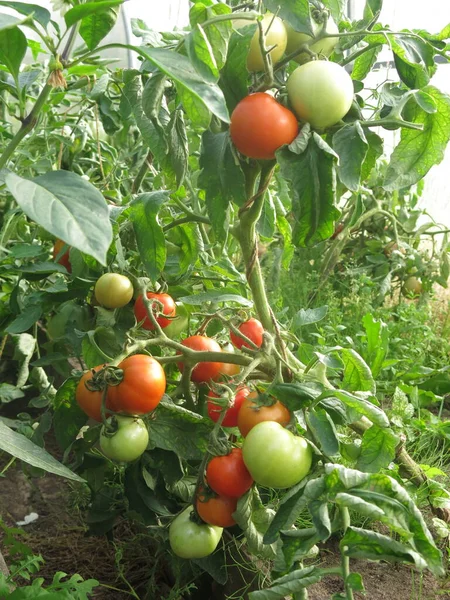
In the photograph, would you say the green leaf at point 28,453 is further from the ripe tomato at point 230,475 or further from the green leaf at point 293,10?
the green leaf at point 293,10

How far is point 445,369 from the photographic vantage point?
5.81 feet

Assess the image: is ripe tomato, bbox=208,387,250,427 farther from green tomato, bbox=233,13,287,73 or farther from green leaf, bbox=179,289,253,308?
green tomato, bbox=233,13,287,73

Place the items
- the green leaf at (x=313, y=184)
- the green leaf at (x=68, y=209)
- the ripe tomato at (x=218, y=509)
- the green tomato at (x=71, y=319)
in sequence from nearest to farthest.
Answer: the green leaf at (x=68, y=209)
the green leaf at (x=313, y=184)
the ripe tomato at (x=218, y=509)
the green tomato at (x=71, y=319)

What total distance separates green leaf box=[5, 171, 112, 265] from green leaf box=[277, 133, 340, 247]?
10.7 inches

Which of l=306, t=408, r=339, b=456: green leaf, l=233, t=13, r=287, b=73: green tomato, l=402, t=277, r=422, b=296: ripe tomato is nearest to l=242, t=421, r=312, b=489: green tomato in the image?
l=306, t=408, r=339, b=456: green leaf

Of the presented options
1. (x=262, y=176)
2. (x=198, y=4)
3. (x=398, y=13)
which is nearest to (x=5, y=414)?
(x=262, y=176)

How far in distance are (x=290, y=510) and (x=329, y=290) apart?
5.11 feet

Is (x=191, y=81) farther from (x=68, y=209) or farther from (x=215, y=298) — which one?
(x=215, y=298)

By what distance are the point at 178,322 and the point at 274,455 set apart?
15.7 inches

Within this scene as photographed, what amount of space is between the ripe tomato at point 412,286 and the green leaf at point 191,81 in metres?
1.95

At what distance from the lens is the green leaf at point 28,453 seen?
0.71 m

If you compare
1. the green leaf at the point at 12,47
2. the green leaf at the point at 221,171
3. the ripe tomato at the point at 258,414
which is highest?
the green leaf at the point at 12,47

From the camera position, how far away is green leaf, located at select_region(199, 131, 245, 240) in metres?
0.81

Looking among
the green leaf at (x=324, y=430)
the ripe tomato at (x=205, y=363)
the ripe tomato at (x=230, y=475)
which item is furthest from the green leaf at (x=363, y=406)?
the ripe tomato at (x=205, y=363)
